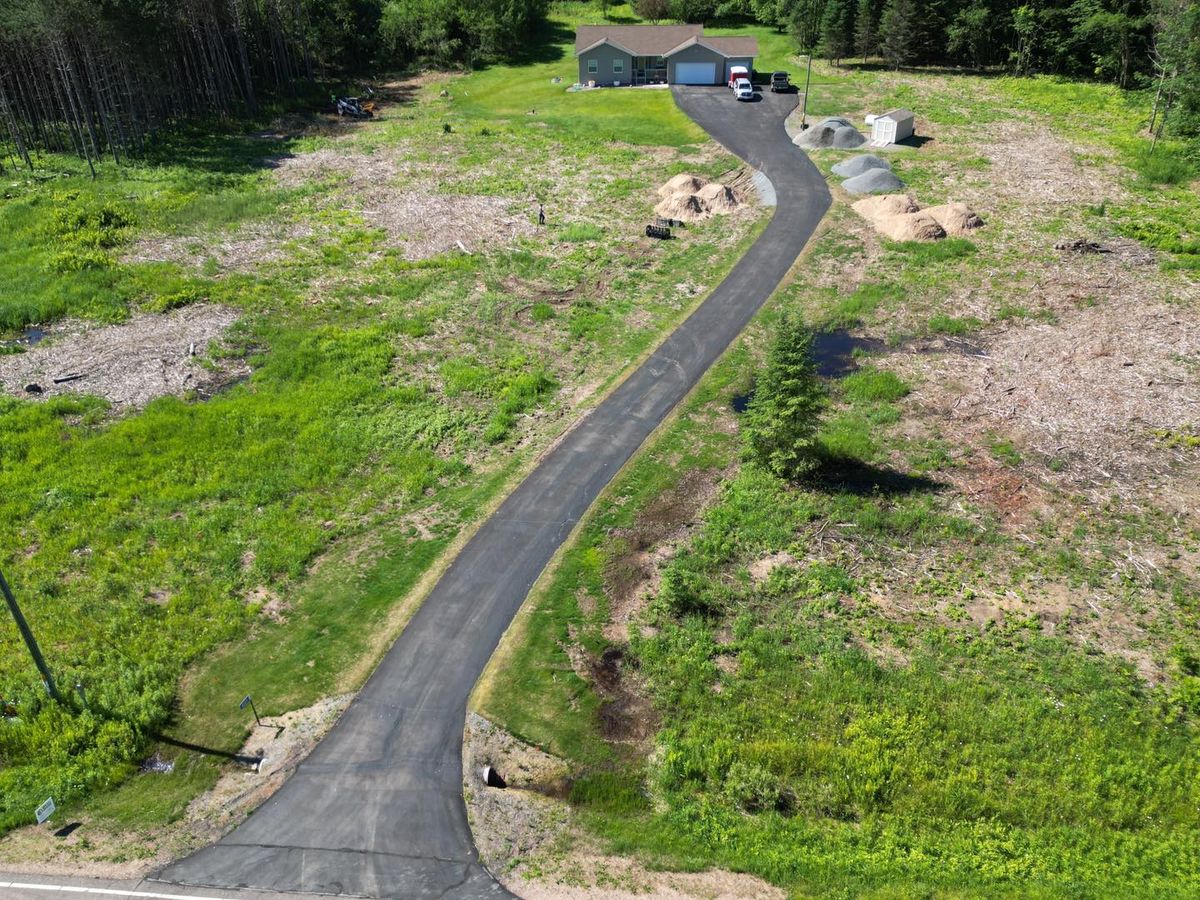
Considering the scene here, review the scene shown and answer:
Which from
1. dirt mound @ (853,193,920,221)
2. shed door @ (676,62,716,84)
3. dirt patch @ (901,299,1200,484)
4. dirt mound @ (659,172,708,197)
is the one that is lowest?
dirt patch @ (901,299,1200,484)

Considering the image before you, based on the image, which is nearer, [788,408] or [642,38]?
[788,408]

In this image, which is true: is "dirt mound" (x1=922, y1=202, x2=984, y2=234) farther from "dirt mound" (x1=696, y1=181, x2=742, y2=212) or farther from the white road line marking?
the white road line marking

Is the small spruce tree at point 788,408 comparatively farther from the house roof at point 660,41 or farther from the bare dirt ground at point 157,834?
the house roof at point 660,41

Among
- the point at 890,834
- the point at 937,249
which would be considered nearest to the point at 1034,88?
the point at 937,249

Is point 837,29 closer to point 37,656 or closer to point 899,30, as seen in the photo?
point 899,30

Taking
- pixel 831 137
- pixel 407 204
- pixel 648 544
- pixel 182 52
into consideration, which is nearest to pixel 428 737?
→ pixel 648 544

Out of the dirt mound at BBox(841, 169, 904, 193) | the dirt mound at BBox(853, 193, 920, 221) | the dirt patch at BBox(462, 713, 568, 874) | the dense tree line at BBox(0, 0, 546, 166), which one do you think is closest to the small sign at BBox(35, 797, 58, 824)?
the dirt patch at BBox(462, 713, 568, 874)
